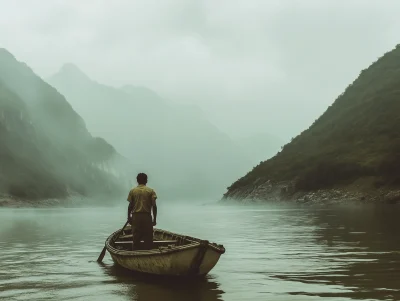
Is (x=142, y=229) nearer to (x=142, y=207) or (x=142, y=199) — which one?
(x=142, y=207)

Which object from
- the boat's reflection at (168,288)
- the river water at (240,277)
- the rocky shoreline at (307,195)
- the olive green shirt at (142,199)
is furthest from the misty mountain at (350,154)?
the boat's reflection at (168,288)

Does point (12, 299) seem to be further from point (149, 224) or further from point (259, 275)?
point (259, 275)

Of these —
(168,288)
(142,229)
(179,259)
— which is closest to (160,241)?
(142,229)

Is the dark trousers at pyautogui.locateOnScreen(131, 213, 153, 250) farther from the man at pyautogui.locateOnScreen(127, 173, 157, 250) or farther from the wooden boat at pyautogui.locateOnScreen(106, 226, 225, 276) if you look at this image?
the wooden boat at pyautogui.locateOnScreen(106, 226, 225, 276)

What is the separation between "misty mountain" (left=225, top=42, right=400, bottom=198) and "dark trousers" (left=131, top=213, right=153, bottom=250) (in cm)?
10662

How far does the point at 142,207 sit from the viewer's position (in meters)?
20.6

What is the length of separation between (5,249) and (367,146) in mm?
136804

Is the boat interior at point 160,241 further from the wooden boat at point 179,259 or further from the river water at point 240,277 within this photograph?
the river water at point 240,277

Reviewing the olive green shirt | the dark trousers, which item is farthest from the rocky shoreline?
the olive green shirt

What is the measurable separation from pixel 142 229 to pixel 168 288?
449cm

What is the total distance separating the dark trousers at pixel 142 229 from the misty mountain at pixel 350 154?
106620 millimetres

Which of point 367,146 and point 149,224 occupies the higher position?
point 367,146

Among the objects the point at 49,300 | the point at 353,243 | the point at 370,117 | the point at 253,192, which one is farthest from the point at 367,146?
the point at 49,300

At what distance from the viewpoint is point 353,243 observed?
108 ft
